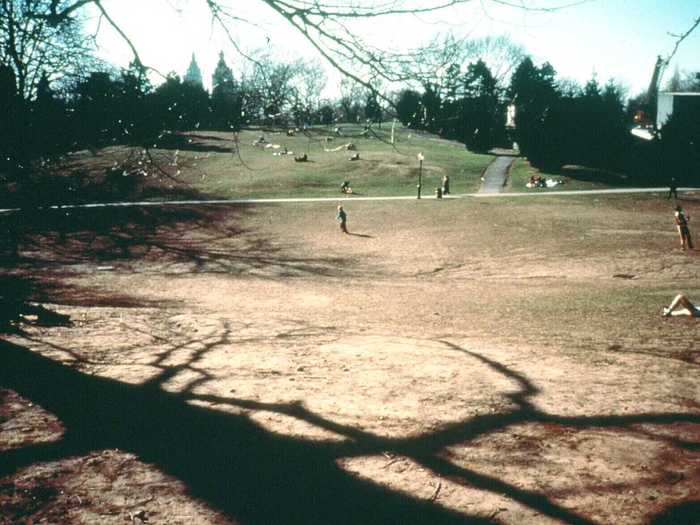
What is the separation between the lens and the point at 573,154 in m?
42.5

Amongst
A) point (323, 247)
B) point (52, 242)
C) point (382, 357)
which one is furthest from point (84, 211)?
point (382, 357)

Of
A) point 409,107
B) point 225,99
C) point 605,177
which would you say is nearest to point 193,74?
point 225,99

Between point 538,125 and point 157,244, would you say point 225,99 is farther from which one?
point 538,125

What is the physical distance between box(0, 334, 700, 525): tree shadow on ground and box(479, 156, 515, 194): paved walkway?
35358 millimetres

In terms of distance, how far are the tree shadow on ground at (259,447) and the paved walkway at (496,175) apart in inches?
1392

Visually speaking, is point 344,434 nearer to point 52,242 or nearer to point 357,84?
point 357,84

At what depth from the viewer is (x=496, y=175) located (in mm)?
45000

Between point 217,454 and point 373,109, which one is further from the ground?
point 373,109

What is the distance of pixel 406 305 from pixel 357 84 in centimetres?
757

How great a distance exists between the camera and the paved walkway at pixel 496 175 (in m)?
39.3

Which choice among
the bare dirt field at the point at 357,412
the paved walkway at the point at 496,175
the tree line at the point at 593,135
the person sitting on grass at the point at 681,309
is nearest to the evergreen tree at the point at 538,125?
the tree line at the point at 593,135

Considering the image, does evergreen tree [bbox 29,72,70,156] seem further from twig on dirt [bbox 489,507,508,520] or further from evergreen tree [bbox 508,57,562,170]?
evergreen tree [bbox 508,57,562,170]

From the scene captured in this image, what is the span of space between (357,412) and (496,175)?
43144mm

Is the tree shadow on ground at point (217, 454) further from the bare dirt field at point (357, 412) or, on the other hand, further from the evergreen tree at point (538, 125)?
the evergreen tree at point (538, 125)
